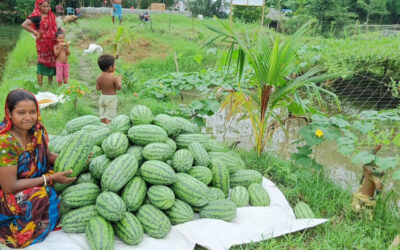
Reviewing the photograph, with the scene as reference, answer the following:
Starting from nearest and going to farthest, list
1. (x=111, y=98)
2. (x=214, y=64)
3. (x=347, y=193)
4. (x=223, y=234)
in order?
(x=223, y=234), (x=347, y=193), (x=111, y=98), (x=214, y=64)

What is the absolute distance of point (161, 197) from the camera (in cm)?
296

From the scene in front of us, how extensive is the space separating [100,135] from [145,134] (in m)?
0.53

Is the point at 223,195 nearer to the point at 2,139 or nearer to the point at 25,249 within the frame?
the point at 25,249

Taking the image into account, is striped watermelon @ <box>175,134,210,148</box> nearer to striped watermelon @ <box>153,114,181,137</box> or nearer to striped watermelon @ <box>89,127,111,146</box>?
striped watermelon @ <box>153,114,181,137</box>

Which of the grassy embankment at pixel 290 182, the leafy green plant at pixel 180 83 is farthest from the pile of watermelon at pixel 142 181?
the leafy green plant at pixel 180 83

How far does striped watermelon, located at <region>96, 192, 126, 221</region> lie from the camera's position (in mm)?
2730

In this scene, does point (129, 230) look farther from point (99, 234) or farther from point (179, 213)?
point (179, 213)

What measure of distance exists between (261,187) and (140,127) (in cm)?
143

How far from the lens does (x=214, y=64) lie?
10711 mm

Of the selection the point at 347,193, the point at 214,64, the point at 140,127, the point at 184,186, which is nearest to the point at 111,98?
the point at 140,127

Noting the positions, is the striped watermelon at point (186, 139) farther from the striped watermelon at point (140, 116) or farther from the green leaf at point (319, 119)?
the green leaf at point (319, 119)

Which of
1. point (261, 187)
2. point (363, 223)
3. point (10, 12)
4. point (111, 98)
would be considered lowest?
point (363, 223)

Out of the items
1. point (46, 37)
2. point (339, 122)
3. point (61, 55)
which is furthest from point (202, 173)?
point (46, 37)

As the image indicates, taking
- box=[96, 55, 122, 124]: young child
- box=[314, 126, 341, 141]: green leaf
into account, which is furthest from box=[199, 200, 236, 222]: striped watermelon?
box=[96, 55, 122, 124]: young child
